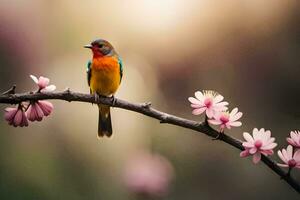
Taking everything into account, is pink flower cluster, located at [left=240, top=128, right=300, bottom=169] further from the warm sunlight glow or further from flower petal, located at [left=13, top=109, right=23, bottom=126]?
the warm sunlight glow

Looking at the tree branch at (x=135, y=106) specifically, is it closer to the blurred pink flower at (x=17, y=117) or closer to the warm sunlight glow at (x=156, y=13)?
the blurred pink flower at (x=17, y=117)

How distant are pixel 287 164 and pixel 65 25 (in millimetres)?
960

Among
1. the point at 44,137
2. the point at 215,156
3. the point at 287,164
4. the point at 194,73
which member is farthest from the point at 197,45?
the point at 287,164

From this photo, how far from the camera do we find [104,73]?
1220mm

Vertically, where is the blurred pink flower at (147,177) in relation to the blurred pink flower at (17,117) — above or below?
above

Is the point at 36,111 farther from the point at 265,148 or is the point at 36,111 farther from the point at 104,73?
the point at 104,73

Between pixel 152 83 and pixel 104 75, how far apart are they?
0.49 metres

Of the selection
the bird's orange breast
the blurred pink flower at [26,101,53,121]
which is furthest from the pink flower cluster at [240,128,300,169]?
the bird's orange breast

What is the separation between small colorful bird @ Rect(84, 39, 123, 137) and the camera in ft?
3.97

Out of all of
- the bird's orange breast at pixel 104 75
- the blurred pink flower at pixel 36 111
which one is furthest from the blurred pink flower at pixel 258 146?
the bird's orange breast at pixel 104 75

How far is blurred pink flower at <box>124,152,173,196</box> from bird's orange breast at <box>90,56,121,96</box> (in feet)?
1.20

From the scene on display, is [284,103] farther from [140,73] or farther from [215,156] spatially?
[140,73]

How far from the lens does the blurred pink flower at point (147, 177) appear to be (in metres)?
1.52

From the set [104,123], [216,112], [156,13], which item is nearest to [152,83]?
[156,13]
